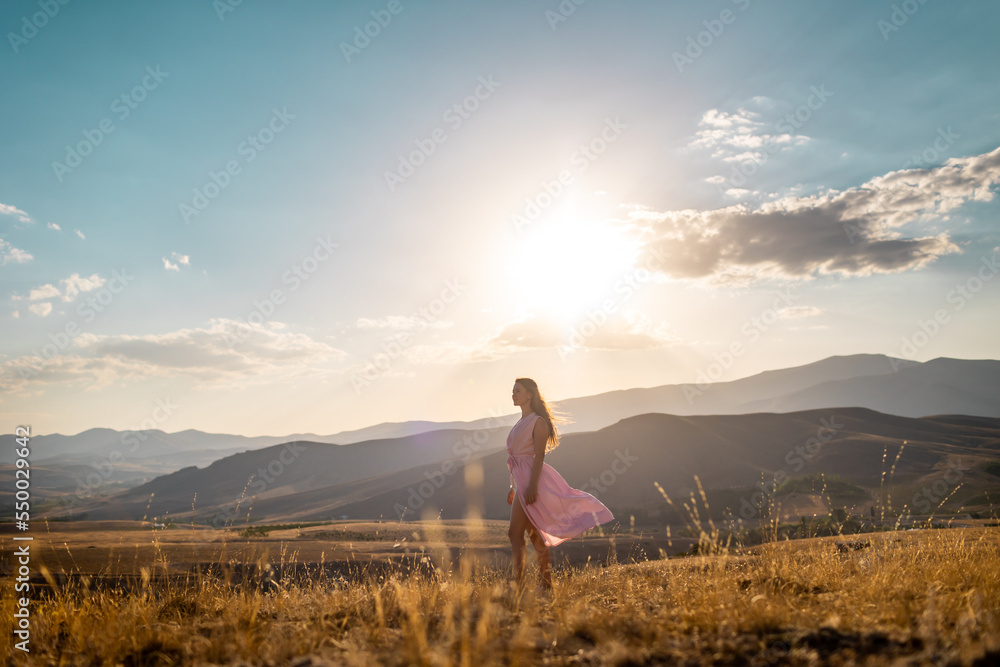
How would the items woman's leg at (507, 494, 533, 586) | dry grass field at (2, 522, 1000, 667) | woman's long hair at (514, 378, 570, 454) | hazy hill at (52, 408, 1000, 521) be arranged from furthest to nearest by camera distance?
hazy hill at (52, 408, 1000, 521)
woman's long hair at (514, 378, 570, 454)
woman's leg at (507, 494, 533, 586)
dry grass field at (2, 522, 1000, 667)

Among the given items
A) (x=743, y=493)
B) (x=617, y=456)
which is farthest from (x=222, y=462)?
(x=743, y=493)

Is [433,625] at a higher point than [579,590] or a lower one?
higher

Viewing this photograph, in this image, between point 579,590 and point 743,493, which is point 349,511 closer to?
point 743,493

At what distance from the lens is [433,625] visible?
320 centimetres

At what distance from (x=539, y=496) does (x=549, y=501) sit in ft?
0.33

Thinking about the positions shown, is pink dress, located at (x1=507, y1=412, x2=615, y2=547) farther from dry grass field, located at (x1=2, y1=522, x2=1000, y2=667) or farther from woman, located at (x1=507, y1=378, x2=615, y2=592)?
dry grass field, located at (x1=2, y1=522, x2=1000, y2=667)

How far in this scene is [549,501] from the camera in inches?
201

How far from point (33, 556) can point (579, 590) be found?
12.3 meters

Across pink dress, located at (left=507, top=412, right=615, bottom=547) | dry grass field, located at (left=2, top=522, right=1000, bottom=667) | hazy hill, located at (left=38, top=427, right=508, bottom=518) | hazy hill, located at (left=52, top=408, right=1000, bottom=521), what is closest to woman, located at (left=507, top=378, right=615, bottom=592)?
pink dress, located at (left=507, top=412, right=615, bottom=547)

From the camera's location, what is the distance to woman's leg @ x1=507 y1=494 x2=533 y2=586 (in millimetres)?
4617

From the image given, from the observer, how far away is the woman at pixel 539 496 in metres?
4.96

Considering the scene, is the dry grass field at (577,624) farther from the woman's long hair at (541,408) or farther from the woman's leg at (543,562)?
the woman's long hair at (541,408)

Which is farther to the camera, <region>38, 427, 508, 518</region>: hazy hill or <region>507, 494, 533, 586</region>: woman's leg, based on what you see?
<region>38, 427, 508, 518</region>: hazy hill

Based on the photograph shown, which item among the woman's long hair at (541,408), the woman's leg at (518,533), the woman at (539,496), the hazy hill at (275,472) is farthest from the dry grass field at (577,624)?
the hazy hill at (275,472)
